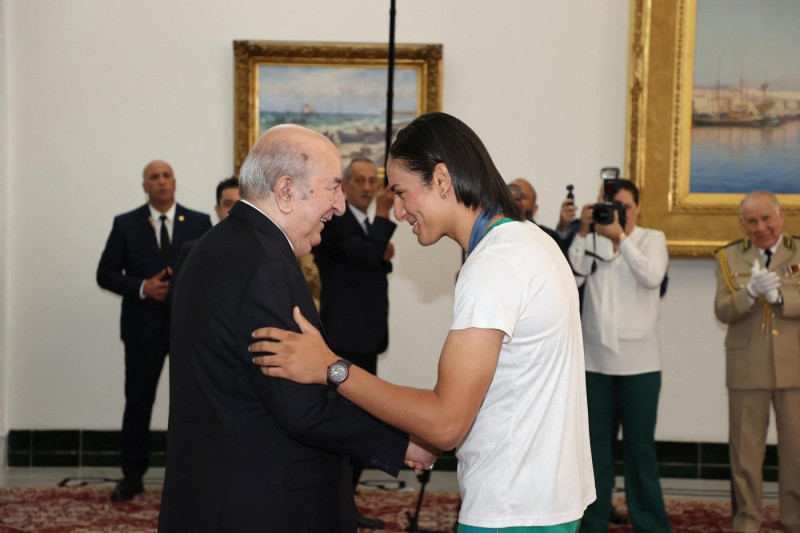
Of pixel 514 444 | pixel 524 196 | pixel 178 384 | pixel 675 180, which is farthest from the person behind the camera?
pixel 675 180

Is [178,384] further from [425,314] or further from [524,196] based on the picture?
[425,314]

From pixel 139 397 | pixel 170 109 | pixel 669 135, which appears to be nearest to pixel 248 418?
pixel 139 397

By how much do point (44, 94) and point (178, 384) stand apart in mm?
5231

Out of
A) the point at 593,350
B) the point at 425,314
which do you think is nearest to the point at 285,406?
the point at 593,350

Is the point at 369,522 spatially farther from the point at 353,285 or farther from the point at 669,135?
the point at 669,135

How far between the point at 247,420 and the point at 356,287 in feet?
10.8

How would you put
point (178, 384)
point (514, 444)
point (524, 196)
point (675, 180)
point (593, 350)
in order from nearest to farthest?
point (514, 444) → point (178, 384) → point (593, 350) → point (524, 196) → point (675, 180)

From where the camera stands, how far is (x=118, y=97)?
6742mm

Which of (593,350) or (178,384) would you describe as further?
(593,350)

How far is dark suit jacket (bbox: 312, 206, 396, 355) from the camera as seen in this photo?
17.1 ft

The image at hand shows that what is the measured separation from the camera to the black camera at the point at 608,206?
5.02m

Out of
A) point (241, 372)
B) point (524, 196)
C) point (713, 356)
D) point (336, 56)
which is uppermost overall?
point (336, 56)

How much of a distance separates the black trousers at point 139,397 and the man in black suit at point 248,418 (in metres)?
3.88

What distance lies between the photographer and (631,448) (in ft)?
15.8
